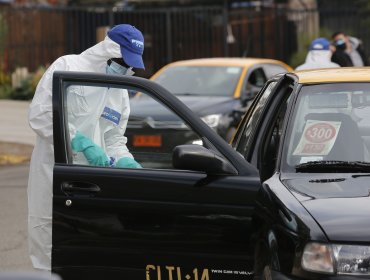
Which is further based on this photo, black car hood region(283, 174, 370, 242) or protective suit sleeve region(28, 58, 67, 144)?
protective suit sleeve region(28, 58, 67, 144)

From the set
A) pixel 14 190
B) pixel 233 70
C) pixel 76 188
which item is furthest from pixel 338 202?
pixel 233 70

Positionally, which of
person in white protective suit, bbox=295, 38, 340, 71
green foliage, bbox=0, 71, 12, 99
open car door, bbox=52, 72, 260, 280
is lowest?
green foliage, bbox=0, 71, 12, 99

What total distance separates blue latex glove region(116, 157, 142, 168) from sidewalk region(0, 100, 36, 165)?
31.3ft

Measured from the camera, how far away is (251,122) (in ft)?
21.8

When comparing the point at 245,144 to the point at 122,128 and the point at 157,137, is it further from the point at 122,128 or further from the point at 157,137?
the point at 157,137

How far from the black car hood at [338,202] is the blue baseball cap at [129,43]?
1428mm

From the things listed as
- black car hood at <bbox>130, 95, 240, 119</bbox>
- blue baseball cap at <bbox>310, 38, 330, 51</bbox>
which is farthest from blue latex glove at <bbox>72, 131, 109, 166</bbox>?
blue baseball cap at <bbox>310, 38, 330, 51</bbox>

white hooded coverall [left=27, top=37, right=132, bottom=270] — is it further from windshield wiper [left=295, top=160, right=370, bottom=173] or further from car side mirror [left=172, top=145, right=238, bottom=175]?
windshield wiper [left=295, top=160, right=370, bottom=173]

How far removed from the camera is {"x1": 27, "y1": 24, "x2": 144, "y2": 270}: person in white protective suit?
237 inches

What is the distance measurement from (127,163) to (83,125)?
339 millimetres

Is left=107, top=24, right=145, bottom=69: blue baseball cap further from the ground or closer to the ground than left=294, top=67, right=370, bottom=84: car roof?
further from the ground

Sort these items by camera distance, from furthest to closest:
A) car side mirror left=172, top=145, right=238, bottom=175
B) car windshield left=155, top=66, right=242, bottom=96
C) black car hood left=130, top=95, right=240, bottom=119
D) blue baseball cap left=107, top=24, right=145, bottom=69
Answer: car windshield left=155, top=66, right=242, bottom=96
black car hood left=130, top=95, right=240, bottom=119
blue baseball cap left=107, top=24, right=145, bottom=69
car side mirror left=172, top=145, right=238, bottom=175

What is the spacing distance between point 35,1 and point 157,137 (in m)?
25.5

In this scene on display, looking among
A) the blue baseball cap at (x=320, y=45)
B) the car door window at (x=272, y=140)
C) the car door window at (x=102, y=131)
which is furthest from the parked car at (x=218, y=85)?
the car door window at (x=272, y=140)
